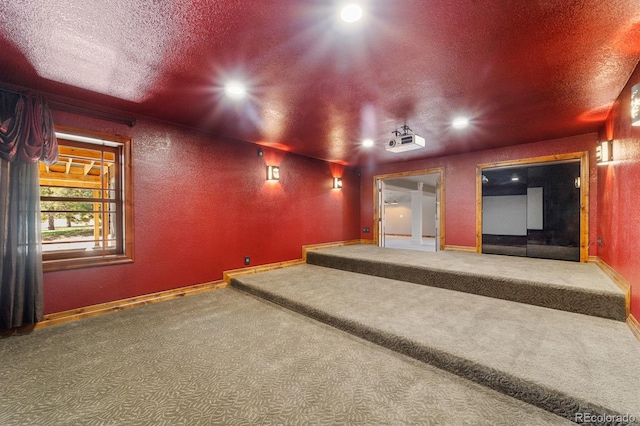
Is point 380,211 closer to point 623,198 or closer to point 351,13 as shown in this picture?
point 623,198

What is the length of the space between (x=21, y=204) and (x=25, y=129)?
769 millimetres

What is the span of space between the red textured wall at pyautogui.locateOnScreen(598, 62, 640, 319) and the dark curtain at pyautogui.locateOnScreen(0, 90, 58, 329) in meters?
5.76

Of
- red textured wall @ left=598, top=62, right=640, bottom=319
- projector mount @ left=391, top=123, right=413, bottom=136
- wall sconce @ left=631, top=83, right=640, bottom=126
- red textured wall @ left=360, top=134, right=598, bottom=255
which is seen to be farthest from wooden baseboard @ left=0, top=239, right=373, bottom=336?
wall sconce @ left=631, top=83, right=640, bottom=126

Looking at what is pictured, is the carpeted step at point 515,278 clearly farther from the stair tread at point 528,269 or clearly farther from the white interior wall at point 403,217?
the white interior wall at point 403,217

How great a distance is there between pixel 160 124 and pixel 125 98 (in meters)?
0.73

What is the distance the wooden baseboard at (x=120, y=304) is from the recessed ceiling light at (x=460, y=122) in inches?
174

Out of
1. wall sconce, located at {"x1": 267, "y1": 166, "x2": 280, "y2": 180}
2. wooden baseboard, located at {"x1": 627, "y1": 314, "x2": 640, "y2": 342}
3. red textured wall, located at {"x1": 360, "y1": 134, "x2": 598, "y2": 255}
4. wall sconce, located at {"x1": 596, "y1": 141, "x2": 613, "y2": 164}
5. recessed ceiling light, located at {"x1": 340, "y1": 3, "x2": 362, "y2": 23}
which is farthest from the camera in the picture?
wall sconce, located at {"x1": 267, "y1": 166, "x2": 280, "y2": 180}

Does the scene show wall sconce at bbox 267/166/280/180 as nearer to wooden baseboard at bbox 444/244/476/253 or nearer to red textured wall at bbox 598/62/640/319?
wooden baseboard at bbox 444/244/476/253

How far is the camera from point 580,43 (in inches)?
81.5

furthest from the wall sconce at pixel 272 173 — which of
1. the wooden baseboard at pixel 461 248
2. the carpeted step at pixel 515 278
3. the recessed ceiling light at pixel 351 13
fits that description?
the wooden baseboard at pixel 461 248

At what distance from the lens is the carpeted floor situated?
1.60 metres

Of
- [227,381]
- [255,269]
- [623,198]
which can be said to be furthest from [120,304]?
[623,198]

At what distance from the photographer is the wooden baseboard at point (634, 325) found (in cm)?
227

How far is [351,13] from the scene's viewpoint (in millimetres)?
1778
